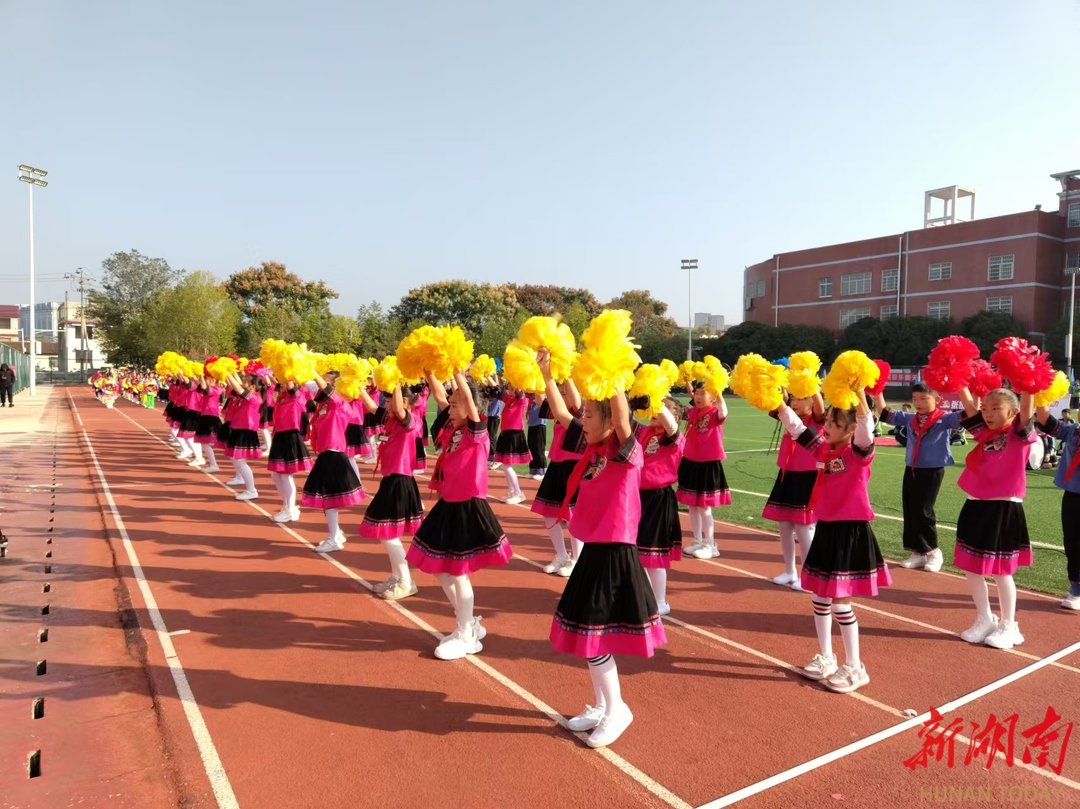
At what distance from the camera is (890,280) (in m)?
54.7

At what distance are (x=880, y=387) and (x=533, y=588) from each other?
12.2 ft

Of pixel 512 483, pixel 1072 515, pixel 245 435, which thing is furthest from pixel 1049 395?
pixel 245 435

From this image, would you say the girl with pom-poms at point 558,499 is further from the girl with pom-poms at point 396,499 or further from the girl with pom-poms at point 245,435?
the girl with pom-poms at point 245,435

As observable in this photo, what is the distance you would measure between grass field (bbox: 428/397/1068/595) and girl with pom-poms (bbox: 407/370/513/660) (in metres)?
4.11

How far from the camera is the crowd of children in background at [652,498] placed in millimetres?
3932

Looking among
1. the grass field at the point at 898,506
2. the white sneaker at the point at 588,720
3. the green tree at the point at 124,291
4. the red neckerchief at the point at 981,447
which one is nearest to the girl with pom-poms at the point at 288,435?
the grass field at the point at 898,506

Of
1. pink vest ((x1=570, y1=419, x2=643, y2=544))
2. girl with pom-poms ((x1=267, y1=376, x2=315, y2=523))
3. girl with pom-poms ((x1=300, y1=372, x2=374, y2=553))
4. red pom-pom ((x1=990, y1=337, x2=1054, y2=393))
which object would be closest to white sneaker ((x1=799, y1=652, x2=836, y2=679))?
pink vest ((x1=570, y1=419, x2=643, y2=544))

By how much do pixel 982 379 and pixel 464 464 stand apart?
4.20 meters

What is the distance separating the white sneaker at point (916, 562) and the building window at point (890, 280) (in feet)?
174

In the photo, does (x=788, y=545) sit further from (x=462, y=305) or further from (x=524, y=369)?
(x=462, y=305)

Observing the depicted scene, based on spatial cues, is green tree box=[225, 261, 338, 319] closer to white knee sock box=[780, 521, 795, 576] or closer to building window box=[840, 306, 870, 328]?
building window box=[840, 306, 870, 328]

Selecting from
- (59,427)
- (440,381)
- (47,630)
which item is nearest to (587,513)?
(440,381)

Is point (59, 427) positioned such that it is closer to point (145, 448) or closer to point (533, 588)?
point (145, 448)

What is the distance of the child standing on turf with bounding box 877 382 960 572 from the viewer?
745cm
